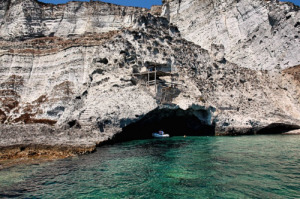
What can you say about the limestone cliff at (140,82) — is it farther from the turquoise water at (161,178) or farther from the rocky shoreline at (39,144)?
the turquoise water at (161,178)

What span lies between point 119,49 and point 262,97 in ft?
66.5

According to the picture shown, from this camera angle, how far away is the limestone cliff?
833 inches

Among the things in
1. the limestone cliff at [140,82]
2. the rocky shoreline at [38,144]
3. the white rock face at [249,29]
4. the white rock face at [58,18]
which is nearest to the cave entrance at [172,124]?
the limestone cliff at [140,82]

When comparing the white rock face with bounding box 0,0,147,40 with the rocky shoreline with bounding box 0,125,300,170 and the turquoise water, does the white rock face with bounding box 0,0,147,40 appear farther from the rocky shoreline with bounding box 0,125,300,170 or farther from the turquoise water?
the turquoise water

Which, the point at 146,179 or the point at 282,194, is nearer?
the point at 282,194

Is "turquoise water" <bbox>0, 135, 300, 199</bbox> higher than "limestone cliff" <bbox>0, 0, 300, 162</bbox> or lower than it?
lower

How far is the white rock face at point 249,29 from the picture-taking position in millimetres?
36906

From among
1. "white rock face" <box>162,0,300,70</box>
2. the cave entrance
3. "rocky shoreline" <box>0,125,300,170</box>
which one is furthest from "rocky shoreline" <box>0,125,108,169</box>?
"white rock face" <box>162,0,300,70</box>

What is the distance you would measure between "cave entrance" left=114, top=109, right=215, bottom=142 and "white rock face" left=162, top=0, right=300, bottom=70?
14107mm

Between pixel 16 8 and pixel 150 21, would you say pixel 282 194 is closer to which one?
pixel 150 21

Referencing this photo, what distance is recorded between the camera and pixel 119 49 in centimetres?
2559

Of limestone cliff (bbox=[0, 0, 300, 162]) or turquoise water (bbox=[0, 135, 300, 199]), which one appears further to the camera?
limestone cliff (bbox=[0, 0, 300, 162])

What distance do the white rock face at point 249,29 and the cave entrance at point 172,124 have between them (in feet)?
46.3

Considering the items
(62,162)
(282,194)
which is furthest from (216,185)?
(62,162)
